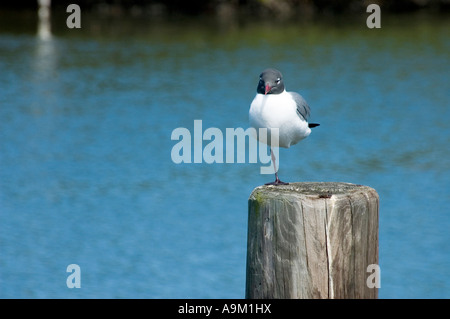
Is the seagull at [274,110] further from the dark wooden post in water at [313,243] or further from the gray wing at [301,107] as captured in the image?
the dark wooden post in water at [313,243]

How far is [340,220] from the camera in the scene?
4.26 metres

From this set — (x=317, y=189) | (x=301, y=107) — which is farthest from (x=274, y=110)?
(x=317, y=189)

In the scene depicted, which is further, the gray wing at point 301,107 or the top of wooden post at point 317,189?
the gray wing at point 301,107

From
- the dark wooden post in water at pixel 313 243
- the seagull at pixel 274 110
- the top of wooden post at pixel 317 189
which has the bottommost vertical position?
the dark wooden post in water at pixel 313 243

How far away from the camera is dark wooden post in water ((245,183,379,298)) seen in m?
4.25

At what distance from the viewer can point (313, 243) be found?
4246 mm

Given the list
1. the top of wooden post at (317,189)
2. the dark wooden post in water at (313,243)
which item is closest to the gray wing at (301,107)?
the top of wooden post at (317,189)

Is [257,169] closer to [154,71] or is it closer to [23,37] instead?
[154,71]

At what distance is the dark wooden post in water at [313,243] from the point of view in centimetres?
425

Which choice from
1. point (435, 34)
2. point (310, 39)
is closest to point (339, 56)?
point (310, 39)

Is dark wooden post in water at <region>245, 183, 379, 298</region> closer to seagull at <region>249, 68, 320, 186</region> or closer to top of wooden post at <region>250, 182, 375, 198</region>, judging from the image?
top of wooden post at <region>250, 182, 375, 198</region>

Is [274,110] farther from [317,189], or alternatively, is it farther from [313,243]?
[313,243]

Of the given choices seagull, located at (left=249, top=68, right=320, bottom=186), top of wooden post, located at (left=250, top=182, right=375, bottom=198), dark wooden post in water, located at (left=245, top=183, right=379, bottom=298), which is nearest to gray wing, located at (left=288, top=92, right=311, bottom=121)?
seagull, located at (left=249, top=68, right=320, bottom=186)
